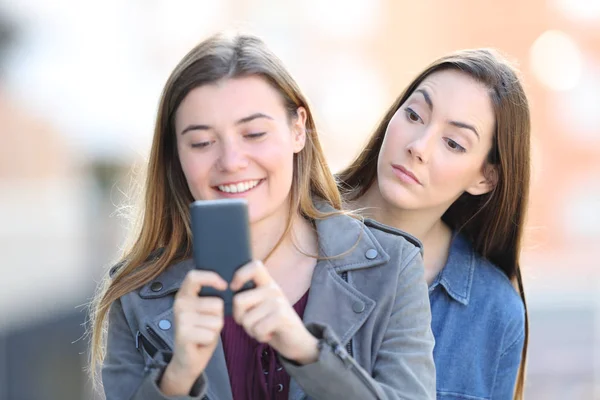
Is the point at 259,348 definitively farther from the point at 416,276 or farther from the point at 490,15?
the point at 490,15

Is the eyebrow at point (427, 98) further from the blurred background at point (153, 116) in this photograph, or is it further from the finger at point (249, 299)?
the finger at point (249, 299)

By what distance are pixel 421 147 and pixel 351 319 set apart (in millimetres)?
791

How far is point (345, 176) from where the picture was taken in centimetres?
321

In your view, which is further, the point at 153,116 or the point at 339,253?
the point at 153,116

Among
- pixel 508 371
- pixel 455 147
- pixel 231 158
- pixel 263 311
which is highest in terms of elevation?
pixel 231 158

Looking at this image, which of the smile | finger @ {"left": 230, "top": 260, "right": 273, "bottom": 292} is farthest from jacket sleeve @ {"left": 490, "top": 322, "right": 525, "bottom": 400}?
finger @ {"left": 230, "top": 260, "right": 273, "bottom": 292}

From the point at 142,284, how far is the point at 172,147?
0.37m

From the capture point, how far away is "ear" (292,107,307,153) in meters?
2.42

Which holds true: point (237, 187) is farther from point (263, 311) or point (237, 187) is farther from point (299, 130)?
point (263, 311)

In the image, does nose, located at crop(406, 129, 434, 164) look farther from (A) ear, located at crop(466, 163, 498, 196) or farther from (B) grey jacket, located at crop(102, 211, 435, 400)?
(B) grey jacket, located at crop(102, 211, 435, 400)

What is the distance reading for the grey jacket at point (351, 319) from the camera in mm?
2141

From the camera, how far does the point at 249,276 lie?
1821mm

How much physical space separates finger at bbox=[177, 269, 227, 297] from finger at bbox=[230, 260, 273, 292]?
2cm

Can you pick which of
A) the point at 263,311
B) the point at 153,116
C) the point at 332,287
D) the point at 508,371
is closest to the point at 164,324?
the point at 332,287
